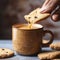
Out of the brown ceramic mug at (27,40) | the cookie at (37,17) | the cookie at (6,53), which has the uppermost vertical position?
the cookie at (37,17)

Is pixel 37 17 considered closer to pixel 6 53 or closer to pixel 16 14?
pixel 6 53

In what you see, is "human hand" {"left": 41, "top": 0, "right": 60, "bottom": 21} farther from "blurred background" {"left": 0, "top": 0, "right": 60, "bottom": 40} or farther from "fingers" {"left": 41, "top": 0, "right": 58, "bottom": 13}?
"blurred background" {"left": 0, "top": 0, "right": 60, "bottom": 40}

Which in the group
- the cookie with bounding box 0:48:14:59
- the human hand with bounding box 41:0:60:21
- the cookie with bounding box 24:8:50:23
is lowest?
the cookie with bounding box 0:48:14:59

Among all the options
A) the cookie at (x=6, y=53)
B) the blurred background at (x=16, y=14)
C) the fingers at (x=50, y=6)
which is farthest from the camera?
the blurred background at (x=16, y=14)

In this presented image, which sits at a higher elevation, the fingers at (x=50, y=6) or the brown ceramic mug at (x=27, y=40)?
the fingers at (x=50, y=6)

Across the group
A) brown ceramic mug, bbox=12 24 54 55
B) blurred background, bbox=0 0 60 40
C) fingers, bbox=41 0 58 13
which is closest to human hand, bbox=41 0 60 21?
fingers, bbox=41 0 58 13

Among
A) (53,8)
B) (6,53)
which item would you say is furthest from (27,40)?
(53,8)

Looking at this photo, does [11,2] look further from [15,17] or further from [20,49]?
[20,49]

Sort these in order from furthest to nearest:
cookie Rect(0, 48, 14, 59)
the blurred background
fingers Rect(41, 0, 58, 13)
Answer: the blurred background → fingers Rect(41, 0, 58, 13) → cookie Rect(0, 48, 14, 59)

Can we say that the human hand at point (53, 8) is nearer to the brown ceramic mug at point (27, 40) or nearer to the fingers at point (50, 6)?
the fingers at point (50, 6)

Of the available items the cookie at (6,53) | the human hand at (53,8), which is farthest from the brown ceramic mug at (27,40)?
the human hand at (53,8)

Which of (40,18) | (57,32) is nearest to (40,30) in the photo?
(40,18)
